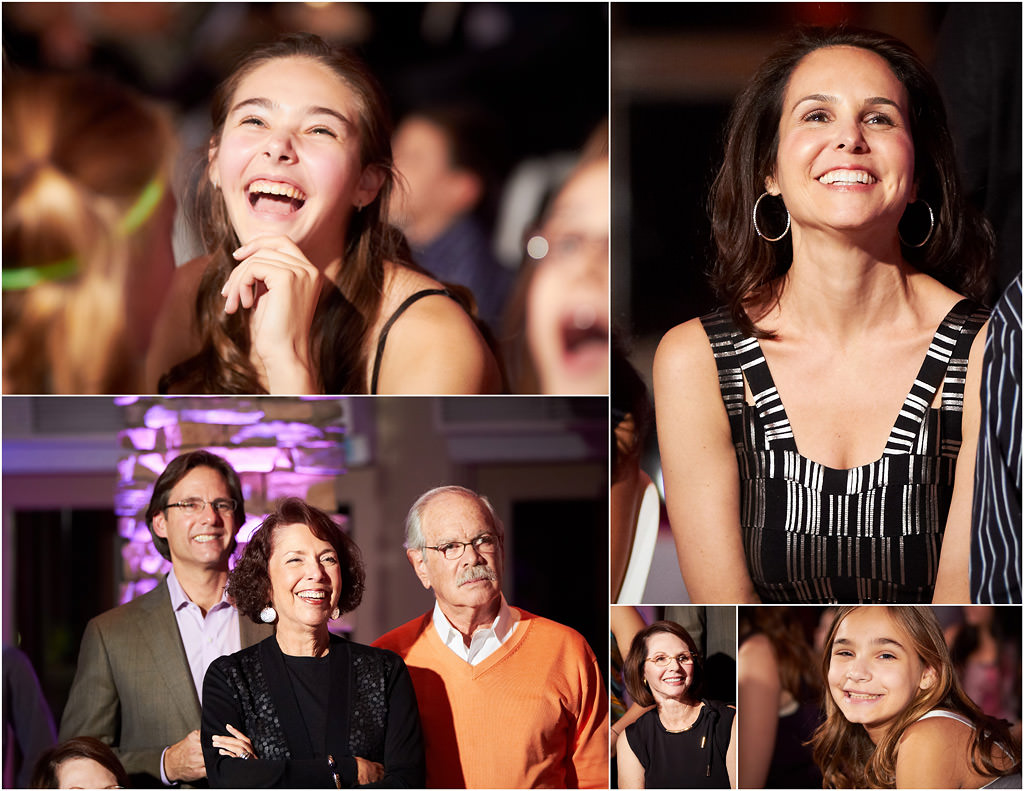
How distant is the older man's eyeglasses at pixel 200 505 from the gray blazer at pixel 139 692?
0.80ft

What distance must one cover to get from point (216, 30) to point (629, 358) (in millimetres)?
1392

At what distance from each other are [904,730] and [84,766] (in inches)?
84.6

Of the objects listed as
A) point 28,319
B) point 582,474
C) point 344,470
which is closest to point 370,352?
point 344,470

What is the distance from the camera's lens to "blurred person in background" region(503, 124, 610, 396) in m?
2.98

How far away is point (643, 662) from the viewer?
2.99 meters

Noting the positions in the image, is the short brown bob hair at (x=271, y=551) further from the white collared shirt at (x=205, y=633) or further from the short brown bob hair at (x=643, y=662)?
the short brown bob hair at (x=643, y=662)

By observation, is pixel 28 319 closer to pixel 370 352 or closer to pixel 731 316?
pixel 370 352

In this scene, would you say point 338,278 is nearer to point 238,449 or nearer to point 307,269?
point 307,269

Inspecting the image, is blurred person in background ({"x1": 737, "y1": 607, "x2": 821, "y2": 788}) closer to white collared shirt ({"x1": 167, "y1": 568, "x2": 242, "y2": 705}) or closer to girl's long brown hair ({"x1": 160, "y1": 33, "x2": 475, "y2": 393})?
girl's long brown hair ({"x1": 160, "y1": 33, "x2": 475, "y2": 393})

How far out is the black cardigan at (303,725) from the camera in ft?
9.32

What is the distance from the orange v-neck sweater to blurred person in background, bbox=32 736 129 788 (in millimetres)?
763

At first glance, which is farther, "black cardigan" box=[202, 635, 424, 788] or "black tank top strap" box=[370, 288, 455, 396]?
"black tank top strap" box=[370, 288, 455, 396]

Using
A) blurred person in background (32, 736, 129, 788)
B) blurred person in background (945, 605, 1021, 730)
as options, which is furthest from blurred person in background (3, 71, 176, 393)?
blurred person in background (945, 605, 1021, 730)

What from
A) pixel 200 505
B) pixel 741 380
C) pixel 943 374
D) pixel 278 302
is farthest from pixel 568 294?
pixel 200 505
